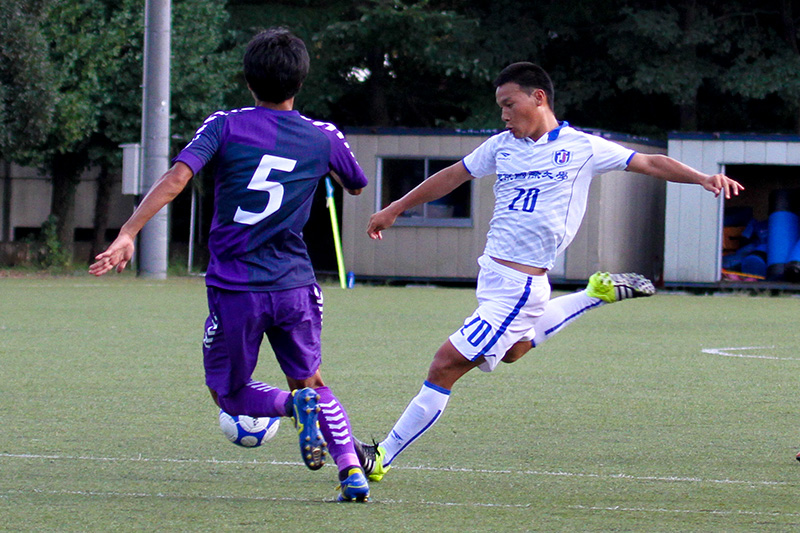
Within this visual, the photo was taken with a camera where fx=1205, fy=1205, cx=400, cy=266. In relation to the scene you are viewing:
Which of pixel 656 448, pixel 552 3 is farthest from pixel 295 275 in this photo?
pixel 552 3

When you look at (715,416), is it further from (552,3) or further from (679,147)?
(552,3)

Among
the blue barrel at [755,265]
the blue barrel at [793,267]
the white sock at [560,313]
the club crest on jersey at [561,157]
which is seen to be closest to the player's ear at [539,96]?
the club crest on jersey at [561,157]

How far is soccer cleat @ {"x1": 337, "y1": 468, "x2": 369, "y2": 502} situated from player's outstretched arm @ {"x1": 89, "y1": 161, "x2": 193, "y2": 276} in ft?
4.12

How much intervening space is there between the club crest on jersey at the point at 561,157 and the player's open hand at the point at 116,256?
2.18 meters

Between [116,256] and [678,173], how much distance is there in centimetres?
269

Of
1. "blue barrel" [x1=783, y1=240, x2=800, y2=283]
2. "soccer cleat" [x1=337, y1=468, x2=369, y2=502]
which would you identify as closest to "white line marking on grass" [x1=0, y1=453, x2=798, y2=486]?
"soccer cleat" [x1=337, y1=468, x2=369, y2=502]

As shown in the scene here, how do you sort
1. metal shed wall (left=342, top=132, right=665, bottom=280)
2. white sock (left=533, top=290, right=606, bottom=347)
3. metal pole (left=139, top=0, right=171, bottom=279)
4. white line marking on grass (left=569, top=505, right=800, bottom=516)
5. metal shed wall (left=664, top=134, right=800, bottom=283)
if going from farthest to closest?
metal shed wall (left=342, top=132, right=665, bottom=280)
metal pole (left=139, top=0, right=171, bottom=279)
metal shed wall (left=664, top=134, right=800, bottom=283)
white sock (left=533, top=290, right=606, bottom=347)
white line marking on grass (left=569, top=505, right=800, bottom=516)

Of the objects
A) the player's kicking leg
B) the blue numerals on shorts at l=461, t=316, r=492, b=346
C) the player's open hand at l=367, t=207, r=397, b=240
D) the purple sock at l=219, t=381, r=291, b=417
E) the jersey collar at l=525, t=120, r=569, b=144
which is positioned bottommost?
the purple sock at l=219, t=381, r=291, b=417

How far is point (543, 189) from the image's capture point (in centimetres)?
574

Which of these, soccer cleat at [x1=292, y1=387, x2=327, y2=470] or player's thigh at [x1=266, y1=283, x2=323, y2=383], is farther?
player's thigh at [x1=266, y1=283, x2=323, y2=383]

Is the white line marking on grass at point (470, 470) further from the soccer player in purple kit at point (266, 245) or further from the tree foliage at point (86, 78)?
the tree foliage at point (86, 78)

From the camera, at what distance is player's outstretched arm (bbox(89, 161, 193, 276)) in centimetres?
443

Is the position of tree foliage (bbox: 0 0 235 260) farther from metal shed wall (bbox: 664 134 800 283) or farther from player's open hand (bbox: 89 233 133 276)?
player's open hand (bbox: 89 233 133 276)

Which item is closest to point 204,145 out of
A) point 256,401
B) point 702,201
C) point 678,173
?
point 256,401
